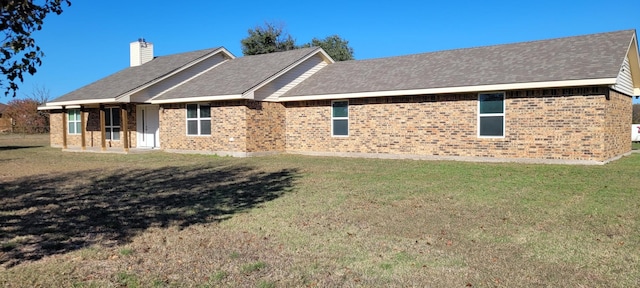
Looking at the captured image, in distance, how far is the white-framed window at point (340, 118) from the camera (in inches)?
736

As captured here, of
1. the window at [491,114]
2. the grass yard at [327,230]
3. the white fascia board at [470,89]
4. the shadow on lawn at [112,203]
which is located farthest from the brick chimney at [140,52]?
the window at [491,114]

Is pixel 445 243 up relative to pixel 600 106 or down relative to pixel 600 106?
down

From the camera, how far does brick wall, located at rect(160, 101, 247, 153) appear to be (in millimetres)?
18906

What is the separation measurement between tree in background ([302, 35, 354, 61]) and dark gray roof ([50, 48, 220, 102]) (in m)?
18.5

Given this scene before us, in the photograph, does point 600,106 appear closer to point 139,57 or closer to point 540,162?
point 540,162

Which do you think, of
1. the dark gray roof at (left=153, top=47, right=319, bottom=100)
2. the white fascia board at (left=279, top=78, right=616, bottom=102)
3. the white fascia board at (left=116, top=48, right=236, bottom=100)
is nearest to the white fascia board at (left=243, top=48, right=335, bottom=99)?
the dark gray roof at (left=153, top=47, right=319, bottom=100)

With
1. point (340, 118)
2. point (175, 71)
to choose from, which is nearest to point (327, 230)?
point (340, 118)

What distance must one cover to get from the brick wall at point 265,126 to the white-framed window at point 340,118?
8.33 feet

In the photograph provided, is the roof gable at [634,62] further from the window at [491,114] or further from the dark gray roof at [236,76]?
the dark gray roof at [236,76]

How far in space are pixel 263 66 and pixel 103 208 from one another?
48.5ft

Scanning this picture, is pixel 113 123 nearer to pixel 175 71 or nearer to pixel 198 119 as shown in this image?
pixel 175 71

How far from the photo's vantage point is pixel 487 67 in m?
16.7

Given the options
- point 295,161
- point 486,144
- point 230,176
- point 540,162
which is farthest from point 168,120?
point 540,162

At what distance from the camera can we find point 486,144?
612 inches
